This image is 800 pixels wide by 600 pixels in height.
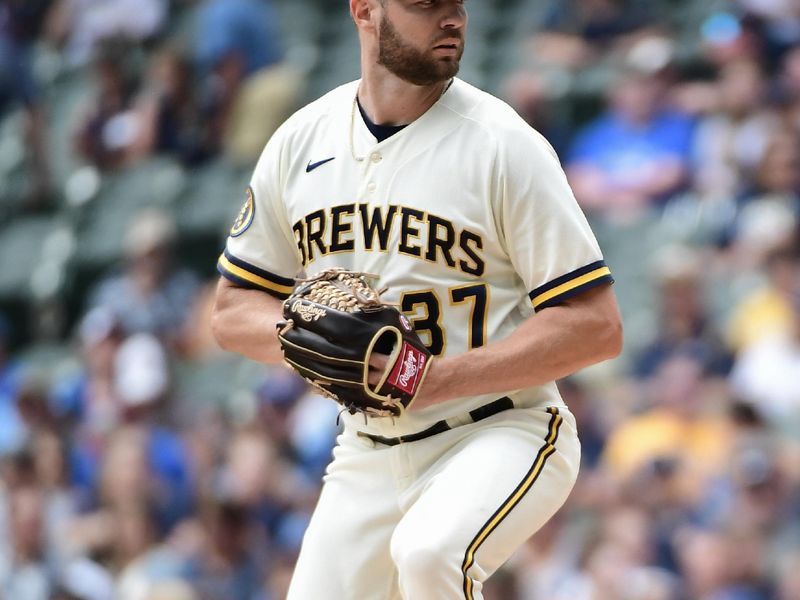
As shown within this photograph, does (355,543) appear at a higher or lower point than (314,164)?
lower

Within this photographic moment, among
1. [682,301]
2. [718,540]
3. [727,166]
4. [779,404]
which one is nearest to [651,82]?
[727,166]

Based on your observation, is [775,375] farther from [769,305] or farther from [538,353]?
[538,353]

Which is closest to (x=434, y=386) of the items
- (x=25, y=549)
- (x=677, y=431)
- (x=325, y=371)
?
(x=325, y=371)

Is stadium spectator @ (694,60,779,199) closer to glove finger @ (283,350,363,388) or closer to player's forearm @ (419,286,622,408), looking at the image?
player's forearm @ (419,286,622,408)

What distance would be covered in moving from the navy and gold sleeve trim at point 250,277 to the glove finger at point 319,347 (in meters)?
0.51

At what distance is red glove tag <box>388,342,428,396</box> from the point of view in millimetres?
3430

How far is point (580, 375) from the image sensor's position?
7844 mm

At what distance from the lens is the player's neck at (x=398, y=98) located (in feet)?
12.5

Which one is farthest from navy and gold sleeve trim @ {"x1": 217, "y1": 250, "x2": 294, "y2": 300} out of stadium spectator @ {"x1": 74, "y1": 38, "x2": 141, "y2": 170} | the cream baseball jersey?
stadium spectator @ {"x1": 74, "y1": 38, "x2": 141, "y2": 170}

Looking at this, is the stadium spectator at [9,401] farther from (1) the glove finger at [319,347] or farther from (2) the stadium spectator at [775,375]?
(1) the glove finger at [319,347]

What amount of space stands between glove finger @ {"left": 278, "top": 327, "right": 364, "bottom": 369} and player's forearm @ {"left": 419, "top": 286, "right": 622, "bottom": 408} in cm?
19

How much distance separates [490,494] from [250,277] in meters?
0.99

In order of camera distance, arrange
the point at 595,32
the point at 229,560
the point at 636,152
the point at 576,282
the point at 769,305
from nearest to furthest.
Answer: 1. the point at 576,282
2. the point at 769,305
3. the point at 229,560
4. the point at 636,152
5. the point at 595,32

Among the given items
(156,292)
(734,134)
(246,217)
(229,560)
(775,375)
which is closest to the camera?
(246,217)
